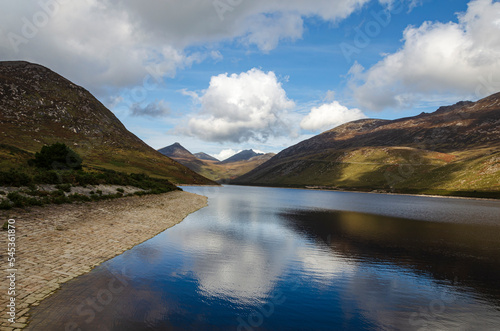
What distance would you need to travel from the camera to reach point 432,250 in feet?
97.9

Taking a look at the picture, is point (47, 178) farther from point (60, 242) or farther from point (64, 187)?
point (60, 242)

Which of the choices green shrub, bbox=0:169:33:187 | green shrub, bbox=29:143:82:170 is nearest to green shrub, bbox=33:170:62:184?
green shrub, bbox=0:169:33:187

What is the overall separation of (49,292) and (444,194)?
222018 mm

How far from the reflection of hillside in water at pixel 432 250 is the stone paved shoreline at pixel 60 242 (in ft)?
73.0

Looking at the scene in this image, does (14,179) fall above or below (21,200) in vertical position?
above

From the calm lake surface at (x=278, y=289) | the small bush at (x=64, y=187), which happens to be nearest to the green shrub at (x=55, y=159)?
the small bush at (x=64, y=187)

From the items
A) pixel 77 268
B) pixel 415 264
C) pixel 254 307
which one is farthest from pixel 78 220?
pixel 415 264

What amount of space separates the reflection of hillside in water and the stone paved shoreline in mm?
22262

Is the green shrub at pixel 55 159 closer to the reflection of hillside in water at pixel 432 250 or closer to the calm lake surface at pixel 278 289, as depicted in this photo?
the calm lake surface at pixel 278 289

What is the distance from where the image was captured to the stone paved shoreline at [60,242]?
12.6 metres

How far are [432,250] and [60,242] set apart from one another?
3760 cm

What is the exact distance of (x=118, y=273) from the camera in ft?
55.7

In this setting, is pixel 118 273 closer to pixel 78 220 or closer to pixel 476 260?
pixel 78 220

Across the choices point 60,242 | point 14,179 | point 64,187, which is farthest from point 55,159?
point 60,242
